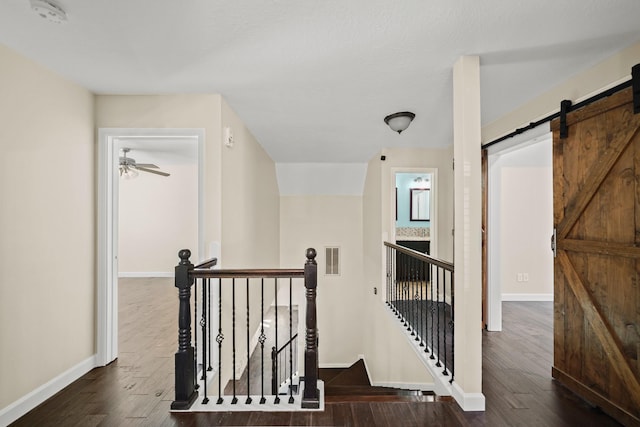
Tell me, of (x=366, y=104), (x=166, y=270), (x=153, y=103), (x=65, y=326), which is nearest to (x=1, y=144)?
(x=153, y=103)

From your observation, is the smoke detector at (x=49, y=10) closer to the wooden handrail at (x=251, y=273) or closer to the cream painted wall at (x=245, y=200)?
the cream painted wall at (x=245, y=200)

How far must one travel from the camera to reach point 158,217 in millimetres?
7246

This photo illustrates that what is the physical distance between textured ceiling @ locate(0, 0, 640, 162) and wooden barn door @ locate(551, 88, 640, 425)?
54 cm

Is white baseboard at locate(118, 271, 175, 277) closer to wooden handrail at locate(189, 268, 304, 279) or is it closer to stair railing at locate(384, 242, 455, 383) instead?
stair railing at locate(384, 242, 455, 383)

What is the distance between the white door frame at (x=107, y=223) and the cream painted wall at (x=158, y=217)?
454 centimetres

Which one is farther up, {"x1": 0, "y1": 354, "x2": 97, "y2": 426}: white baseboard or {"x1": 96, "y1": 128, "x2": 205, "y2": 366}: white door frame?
{"x1": 96, "y1": 128, "x2": 205, "y2": 366}: white door frame

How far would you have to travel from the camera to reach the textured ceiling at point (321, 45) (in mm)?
1609

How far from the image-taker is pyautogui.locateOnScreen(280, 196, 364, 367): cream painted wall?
21.2 ft

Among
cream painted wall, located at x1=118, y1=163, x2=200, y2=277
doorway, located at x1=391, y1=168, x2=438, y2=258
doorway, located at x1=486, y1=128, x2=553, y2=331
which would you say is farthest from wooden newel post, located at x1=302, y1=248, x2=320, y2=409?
cream painted wall, located at x1=118, y1=163, x2=200, y2=277

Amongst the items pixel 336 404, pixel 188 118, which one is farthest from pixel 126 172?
pixel 336 404

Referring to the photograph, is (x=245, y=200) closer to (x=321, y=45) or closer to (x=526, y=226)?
(x=321, y=45)

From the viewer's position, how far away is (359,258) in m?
6.45

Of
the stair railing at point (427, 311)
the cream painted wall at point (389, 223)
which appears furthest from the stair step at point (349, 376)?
the stair railing at point (427, 311)

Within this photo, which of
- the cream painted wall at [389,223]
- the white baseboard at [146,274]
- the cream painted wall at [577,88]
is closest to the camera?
the cream painted wall at [577,88]
